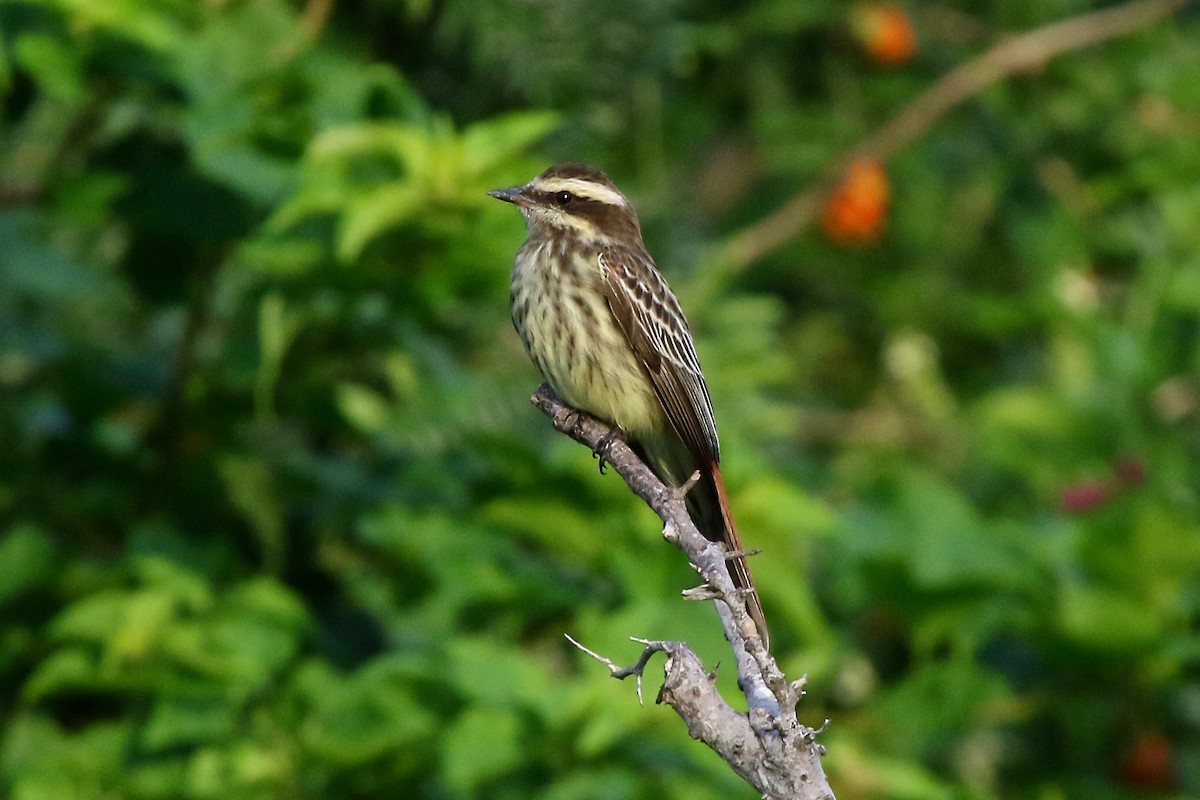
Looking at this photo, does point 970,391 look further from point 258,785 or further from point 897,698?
point 258,785

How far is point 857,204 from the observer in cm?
756

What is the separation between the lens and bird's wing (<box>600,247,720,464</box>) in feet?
15.8

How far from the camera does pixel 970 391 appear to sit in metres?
9.37

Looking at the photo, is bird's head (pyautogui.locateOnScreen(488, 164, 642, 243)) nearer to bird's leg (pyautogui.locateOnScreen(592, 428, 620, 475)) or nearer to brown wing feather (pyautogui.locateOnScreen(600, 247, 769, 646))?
brown wing feather (pyautogui.locateOnScreen(600, 247, 769, 646))

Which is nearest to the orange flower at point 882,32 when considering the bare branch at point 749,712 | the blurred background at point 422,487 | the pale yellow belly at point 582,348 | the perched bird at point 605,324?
the blurred background at point 422,487

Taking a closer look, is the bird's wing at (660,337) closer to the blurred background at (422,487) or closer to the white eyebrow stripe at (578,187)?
the white eyebrow stripe at (578,187)

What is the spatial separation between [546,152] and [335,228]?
55.7 inches

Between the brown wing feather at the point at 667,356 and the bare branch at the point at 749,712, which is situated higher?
the brown wing feather at the point at 667,356

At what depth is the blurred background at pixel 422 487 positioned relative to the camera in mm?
4891

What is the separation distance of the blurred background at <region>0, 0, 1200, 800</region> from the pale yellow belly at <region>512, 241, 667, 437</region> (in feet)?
0.51

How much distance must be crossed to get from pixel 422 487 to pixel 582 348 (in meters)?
1.01

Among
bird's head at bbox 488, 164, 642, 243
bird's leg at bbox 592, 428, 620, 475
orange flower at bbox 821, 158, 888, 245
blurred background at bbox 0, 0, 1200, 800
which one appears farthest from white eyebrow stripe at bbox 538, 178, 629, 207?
orange flower at bbox 821, 158, 888, 245

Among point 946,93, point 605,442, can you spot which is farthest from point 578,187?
point 946,93

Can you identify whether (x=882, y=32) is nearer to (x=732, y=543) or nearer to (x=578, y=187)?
(x=578, y=187)
